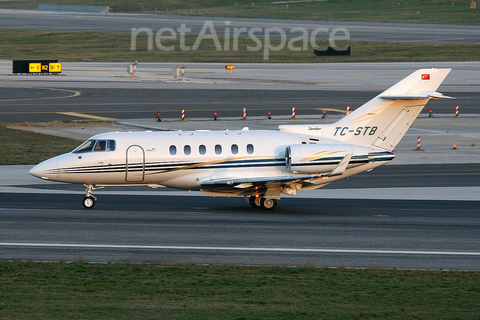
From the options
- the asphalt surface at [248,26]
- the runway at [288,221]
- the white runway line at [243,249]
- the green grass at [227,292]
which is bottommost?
the green grass at [227,292]

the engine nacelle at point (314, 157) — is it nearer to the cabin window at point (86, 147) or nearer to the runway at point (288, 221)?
the runway at point (288, 221)

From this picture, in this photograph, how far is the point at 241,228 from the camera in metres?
23.7

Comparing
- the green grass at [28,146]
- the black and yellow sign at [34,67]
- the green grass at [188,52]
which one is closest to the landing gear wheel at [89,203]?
the green grass at [28,146]

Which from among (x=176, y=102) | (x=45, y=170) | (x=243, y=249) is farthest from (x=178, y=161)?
(x=176, y=102)

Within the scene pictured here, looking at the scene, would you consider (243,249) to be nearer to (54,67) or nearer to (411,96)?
(411,96)

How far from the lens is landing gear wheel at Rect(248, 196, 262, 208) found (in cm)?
2780

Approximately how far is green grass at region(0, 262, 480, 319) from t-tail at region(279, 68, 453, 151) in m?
11.0

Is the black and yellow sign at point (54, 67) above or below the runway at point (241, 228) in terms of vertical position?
above

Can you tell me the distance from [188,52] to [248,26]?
4095 centimetres

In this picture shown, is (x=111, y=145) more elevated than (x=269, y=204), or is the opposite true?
(x=111, y=145)

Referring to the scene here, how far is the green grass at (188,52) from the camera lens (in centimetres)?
10984

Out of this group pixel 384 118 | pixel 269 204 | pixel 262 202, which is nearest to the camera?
pixel 269 204

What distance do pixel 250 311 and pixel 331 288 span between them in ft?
9.66

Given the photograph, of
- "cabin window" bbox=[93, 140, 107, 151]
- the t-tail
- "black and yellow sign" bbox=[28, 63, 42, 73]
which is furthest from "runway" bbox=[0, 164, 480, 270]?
"black and yellow sign" bbox=[28, 63, 42, 73]
